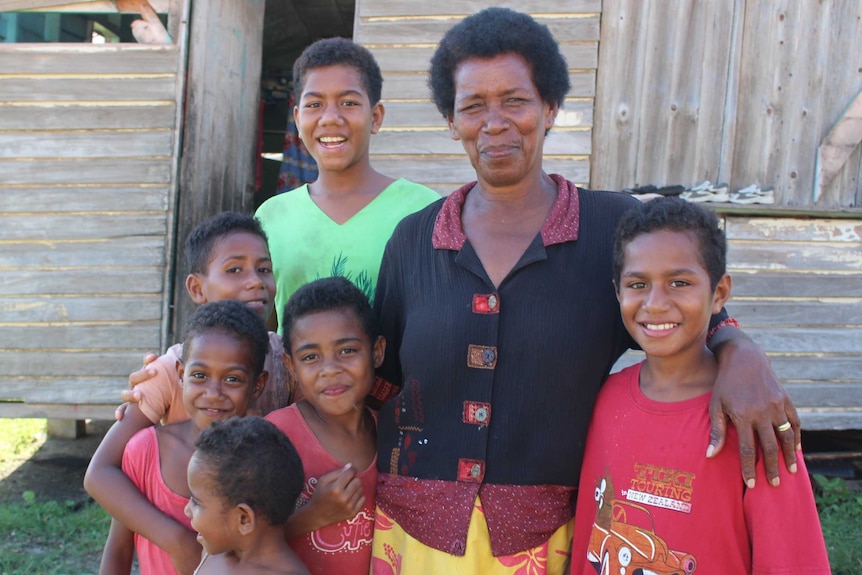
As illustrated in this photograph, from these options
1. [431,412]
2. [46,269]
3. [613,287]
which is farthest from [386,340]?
[46,269]

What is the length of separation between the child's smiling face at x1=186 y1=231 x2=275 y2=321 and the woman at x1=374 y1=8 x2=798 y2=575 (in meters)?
0.65

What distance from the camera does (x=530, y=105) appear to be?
5.87ft

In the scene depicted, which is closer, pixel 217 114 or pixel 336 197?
pixel 336 197

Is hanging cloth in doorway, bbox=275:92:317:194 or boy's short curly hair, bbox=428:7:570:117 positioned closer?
boy's short curly hair, bbox=428:7:570:117

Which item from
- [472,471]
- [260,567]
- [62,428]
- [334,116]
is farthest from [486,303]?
[62,428]

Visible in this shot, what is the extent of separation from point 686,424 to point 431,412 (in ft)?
1.90

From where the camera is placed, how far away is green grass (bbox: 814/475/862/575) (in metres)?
3.75

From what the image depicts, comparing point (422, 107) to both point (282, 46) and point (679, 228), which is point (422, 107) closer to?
point (679, 228)

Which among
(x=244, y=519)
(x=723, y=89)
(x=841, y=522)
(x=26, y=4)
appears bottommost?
(x=841, y=522)

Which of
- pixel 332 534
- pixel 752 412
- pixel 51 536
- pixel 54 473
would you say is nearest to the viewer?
pixel 752 412

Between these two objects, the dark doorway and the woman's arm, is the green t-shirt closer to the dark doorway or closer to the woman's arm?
the woman's arm

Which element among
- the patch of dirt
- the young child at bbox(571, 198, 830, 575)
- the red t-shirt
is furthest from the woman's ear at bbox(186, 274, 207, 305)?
the patch of dirt

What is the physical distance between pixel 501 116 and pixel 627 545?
1011mm

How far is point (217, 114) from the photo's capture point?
4.79 m
